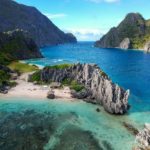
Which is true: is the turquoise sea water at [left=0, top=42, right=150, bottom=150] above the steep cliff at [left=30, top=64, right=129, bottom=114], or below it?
below

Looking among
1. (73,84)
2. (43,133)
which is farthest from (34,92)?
(43,133)

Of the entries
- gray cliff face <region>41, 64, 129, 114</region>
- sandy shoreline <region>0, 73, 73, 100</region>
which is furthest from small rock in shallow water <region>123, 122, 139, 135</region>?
sandy shoreline <region>0, 73, 73, 100</region>

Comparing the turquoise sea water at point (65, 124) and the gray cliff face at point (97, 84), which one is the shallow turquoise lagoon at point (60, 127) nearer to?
the turquoise sea water at point (65, 124)

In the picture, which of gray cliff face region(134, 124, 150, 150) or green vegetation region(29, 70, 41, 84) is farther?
green vegetation region(29, 70, 41, 84)

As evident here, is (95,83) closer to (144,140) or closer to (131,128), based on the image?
(131,128)

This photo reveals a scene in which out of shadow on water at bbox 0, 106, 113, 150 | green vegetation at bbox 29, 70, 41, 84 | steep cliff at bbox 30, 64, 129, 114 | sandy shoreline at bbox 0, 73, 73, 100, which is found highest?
steep cliff at bbox 30, 64, 129, 114

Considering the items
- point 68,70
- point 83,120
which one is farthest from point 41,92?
point 83,120

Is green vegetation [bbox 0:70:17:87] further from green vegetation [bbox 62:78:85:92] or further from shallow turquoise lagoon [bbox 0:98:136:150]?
shallow turquoise lagoon [bbox 0:98:136:150]
